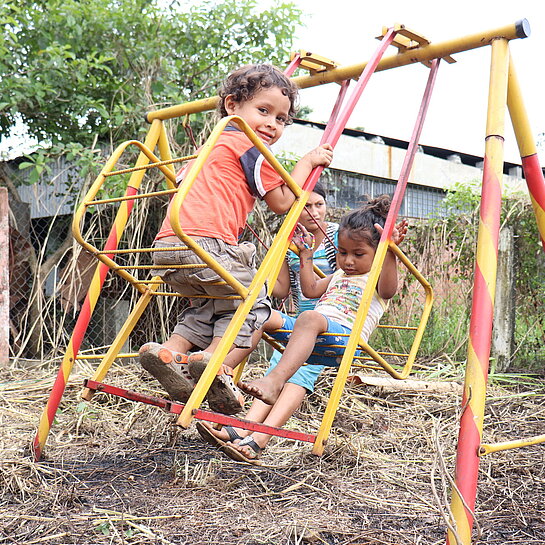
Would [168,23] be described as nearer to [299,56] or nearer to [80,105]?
[80,105]

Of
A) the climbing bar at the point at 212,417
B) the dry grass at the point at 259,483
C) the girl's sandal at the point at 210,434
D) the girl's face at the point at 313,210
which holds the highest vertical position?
the girl's face at the point at 313,210

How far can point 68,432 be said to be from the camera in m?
3.21

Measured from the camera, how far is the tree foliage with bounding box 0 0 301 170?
5.18m

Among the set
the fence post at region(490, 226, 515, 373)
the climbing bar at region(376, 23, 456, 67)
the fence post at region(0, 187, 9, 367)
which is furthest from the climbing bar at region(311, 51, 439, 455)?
the fence post at region(0, 187, 9, 367)

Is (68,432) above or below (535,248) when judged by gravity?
below

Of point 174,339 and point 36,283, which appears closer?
point 174,339

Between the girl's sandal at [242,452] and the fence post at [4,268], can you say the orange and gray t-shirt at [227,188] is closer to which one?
the girl's sandal at [242,452]

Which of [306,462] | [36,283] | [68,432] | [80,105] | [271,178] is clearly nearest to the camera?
[271,178]

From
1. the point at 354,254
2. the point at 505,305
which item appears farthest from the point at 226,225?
the point at 505,305

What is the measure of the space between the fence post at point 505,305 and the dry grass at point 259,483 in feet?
3.38

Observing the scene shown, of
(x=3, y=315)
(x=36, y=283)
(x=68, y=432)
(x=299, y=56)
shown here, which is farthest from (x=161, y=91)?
(x=68, y=432)

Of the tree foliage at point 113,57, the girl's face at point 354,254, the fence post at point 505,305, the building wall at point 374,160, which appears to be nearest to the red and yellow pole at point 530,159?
the girl's face at point 354,254

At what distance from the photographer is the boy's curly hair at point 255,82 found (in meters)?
2.44

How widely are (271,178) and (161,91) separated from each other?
11.3 feet
